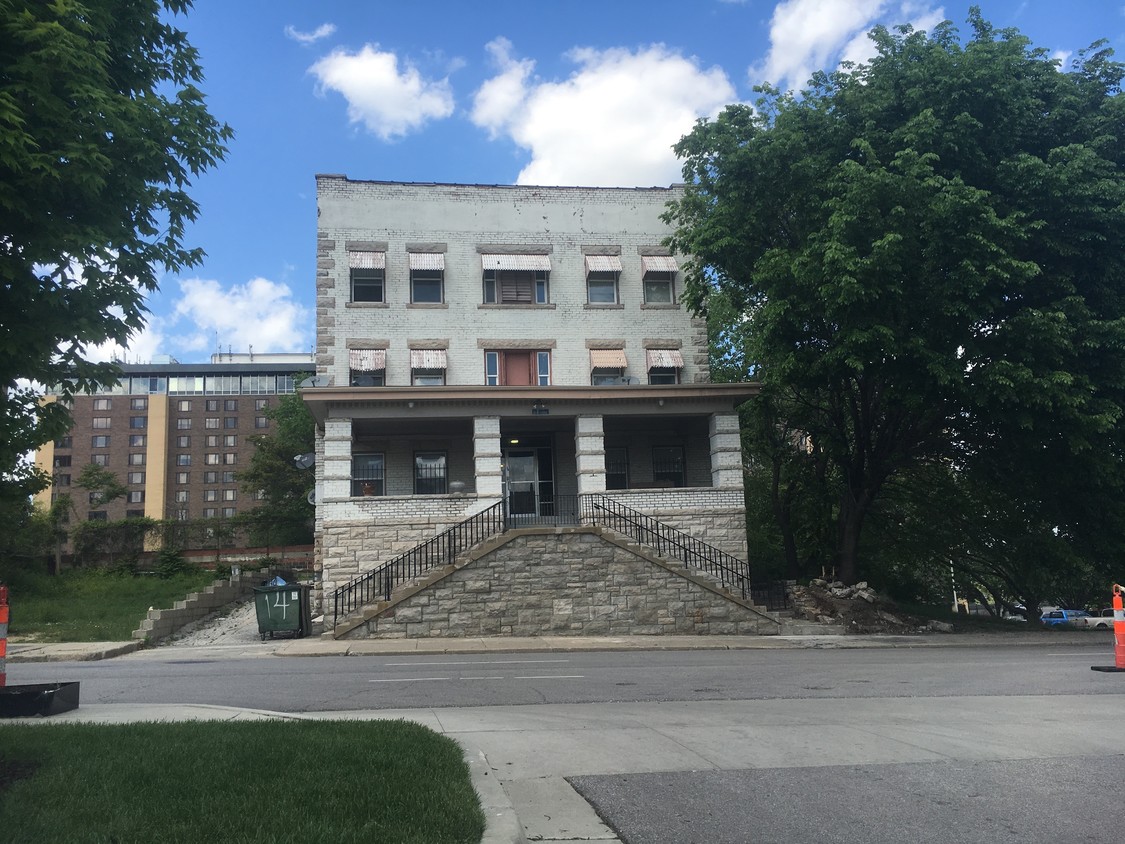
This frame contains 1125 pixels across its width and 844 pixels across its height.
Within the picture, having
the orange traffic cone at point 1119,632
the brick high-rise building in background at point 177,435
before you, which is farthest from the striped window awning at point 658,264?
the brick high-rise building in background at point 177,435

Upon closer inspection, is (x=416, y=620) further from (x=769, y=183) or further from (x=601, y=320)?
(x=769, y=183)

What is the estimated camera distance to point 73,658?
56.2 feet

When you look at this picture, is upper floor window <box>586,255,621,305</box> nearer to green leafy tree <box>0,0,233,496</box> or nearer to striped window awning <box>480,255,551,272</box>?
striped window awning <box>480,255,551,272</box>

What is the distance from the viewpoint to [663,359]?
2619 centimetres

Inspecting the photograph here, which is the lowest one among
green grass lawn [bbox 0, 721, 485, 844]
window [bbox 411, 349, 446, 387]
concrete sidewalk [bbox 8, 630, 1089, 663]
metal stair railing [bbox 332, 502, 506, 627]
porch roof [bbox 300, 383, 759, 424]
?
concrete sidewalk [bbox 8, 630, 1089, 663]

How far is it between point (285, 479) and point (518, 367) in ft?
103

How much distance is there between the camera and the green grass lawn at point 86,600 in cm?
2122

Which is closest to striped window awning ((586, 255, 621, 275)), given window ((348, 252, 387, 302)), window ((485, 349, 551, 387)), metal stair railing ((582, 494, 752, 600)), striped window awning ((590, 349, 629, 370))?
striped window awning ((590, 349, 629, 370))

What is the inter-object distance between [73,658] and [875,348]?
17.5 meters

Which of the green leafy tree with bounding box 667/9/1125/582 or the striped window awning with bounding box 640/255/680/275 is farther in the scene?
the striped window awning with bounding box 640/255/680/275

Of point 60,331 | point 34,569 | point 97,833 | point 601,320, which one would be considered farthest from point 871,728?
point 34,569

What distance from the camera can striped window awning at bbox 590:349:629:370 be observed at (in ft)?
84.6

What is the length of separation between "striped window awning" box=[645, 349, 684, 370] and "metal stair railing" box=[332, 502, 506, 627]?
6510mm

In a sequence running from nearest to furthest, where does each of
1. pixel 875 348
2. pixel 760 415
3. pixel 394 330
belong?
pixel 875 348 → pixel 394 330 → pixel 760 415
